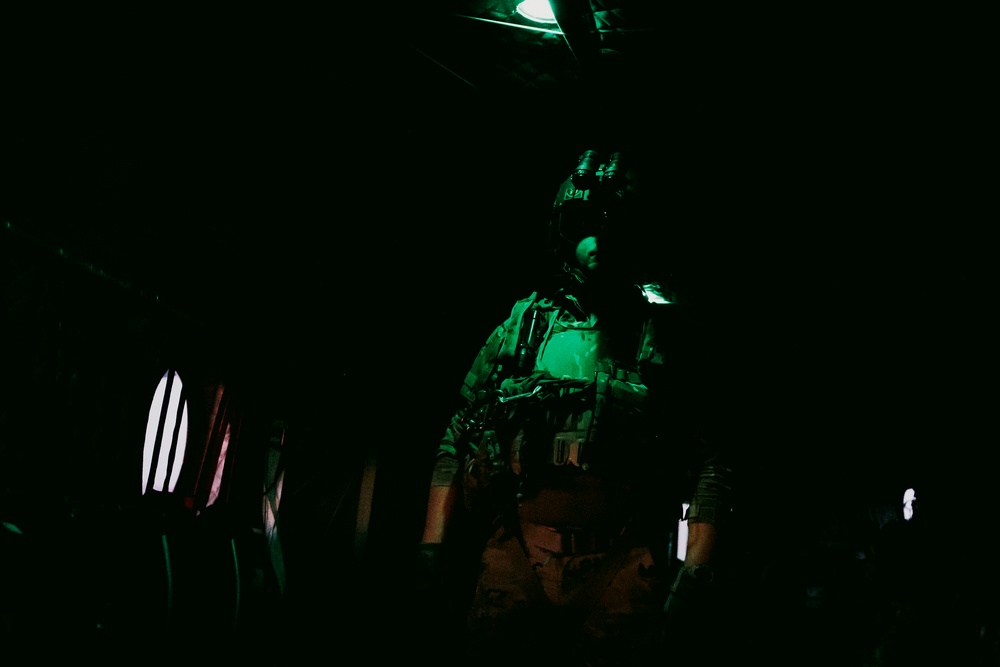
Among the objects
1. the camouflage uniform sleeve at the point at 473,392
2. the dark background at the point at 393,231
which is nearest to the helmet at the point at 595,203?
the dark background at the point at 393,231

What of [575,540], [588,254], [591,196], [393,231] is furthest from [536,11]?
[575,540]

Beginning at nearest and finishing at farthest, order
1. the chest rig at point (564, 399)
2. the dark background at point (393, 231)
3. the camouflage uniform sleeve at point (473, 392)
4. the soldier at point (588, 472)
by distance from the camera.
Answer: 1. the dark background at point (393, 231)
2. the soldier at point (588, 472)
3. the chest rig at point (564, 399)
4. the camouflage uniform sleeve at point (473, 392)

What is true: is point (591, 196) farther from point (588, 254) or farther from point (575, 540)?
point (575, 540)

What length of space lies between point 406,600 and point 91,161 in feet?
9.27

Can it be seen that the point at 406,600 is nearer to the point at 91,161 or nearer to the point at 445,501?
the point at 445,501

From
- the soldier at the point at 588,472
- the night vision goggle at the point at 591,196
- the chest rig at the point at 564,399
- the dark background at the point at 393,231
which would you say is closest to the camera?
the dark background at the point at 393,231

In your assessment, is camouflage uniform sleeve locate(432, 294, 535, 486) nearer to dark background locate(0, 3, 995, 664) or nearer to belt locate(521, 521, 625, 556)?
belt locate(521, 521, 625, 556)

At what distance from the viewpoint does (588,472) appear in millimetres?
3498

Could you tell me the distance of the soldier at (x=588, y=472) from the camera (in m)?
3.38

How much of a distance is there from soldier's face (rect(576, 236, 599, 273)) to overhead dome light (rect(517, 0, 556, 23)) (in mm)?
1166

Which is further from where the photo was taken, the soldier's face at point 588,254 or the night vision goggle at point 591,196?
the night vision goggle at point 591,196

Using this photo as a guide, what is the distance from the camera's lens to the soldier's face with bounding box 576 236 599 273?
3.79 meters

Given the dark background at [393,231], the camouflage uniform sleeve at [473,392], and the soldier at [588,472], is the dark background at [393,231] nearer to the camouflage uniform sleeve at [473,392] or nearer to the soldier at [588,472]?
the soldier at [588,472]

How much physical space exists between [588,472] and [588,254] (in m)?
1.12
